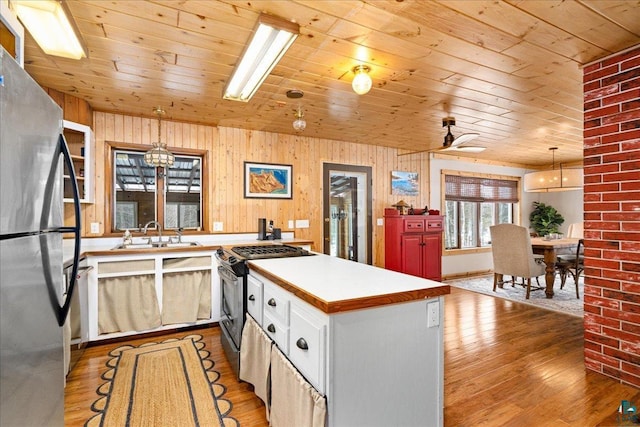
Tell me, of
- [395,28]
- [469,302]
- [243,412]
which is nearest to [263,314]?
[243,412]

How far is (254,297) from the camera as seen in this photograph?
211 centimetres

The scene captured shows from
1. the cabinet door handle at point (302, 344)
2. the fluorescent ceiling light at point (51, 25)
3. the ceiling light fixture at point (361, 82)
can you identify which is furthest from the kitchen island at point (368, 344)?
the fluorescent ceiling light at point (51, 25)

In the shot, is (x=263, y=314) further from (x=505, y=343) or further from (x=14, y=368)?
(x=505, y=343)

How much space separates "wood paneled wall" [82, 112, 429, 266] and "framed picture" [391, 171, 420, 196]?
100 millimetres

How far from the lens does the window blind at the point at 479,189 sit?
20.2 feet

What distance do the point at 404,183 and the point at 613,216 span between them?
3386 mm

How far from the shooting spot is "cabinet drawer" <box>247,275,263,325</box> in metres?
2.00

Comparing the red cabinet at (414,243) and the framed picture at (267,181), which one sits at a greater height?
the framed picture at (267,181)

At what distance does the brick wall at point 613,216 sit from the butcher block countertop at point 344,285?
162cm

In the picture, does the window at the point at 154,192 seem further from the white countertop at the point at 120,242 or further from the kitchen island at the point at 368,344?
the kitchen island at the point at 368,344

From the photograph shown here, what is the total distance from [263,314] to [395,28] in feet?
6.31

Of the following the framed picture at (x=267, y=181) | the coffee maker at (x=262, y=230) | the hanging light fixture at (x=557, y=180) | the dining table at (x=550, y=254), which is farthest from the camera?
the dining table at (x=550, y=254)

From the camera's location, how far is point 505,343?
2.99 meters

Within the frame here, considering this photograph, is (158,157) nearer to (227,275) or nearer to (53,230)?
(227,275)
